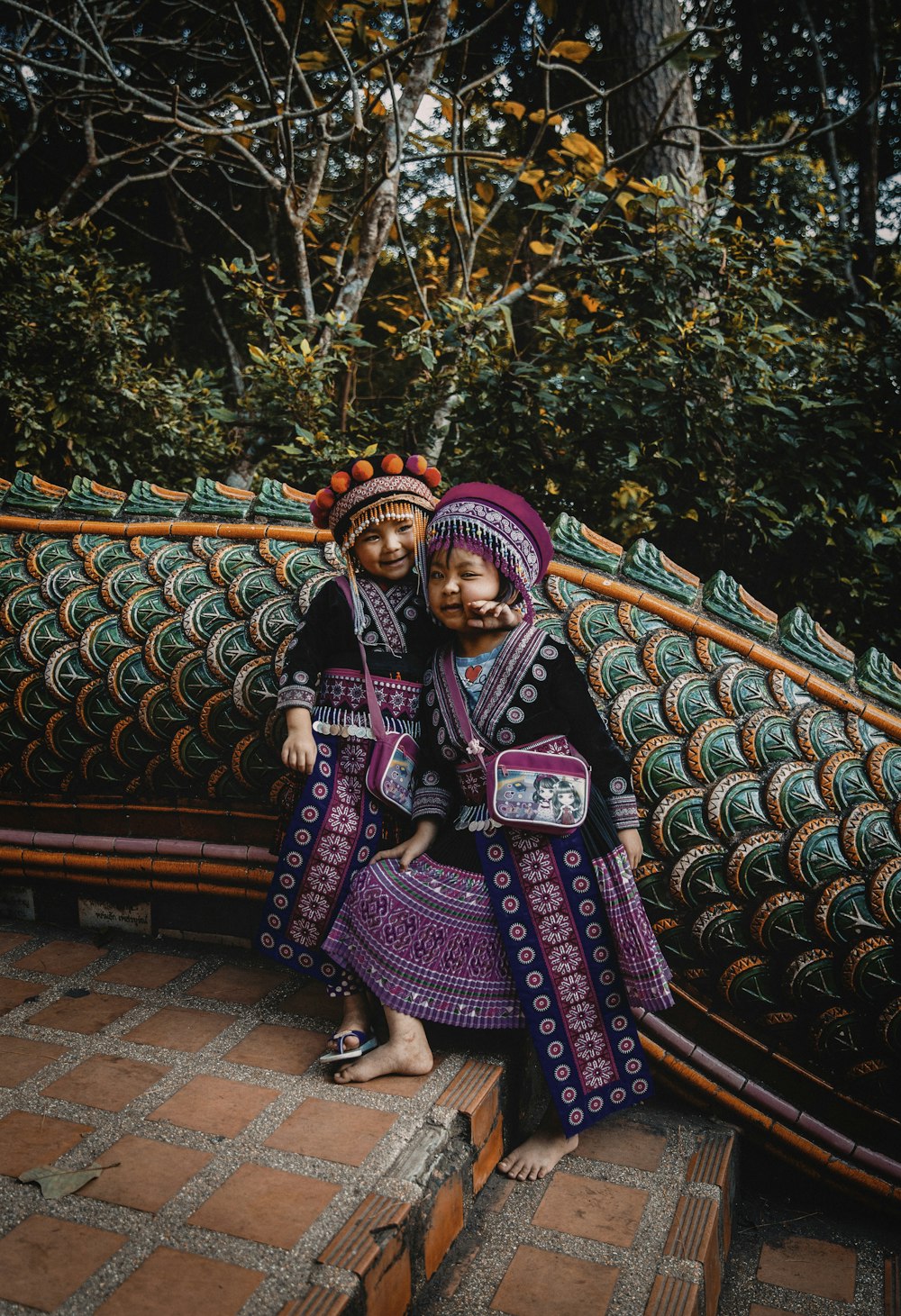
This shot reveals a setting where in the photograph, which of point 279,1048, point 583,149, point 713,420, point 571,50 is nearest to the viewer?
point 279,1048

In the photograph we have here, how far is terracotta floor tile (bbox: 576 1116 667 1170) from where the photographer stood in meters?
2.22

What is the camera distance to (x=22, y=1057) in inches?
85.7

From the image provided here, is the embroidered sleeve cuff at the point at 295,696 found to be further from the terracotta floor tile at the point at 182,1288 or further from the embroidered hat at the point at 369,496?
the terracotta floor tile at the point at 182,1288

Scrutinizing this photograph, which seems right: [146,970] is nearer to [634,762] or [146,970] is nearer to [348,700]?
[348,700]

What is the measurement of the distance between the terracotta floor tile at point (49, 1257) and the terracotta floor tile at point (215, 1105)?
339mm

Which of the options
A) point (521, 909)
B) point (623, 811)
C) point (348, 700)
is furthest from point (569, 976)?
point (348, 700)

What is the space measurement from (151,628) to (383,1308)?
1792 mm

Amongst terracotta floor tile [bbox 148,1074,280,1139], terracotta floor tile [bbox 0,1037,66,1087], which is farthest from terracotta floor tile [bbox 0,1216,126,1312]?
terracotta floor tile [bbox 0,1037,66,1087]

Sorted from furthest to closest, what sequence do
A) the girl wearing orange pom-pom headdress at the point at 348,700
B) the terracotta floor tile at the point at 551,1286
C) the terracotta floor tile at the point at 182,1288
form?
the girl wearing orange pom-pom headdress at the point at 348,700 → the terracotta floor tile at the point at 551,1286 → the terracotta floor tile at the point at 182,1288

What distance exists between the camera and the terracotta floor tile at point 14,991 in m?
2.44

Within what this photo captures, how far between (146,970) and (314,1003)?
53 centimetres

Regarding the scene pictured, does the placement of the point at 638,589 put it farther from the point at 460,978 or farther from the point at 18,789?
the point at 18,789

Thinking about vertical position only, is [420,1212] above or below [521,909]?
below

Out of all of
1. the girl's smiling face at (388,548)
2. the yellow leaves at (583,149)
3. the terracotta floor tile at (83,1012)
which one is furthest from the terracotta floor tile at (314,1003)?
the yellow leaves at (583,149)
